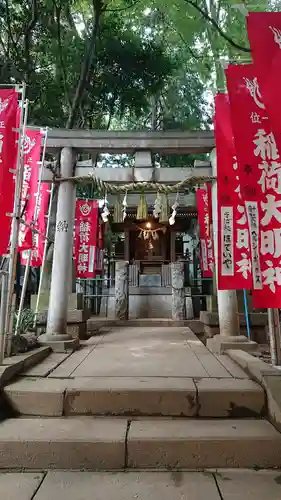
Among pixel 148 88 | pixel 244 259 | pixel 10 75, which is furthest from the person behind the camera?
pixel 148 88

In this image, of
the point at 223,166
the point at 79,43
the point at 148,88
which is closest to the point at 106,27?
the point at 79,43

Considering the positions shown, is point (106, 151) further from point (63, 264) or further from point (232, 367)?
point (232, 367)

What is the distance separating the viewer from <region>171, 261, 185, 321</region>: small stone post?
10.9m

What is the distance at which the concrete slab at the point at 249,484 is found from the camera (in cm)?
216

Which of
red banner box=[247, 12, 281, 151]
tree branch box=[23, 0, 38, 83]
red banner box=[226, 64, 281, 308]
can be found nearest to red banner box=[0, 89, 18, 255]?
red banner box=[226, 64, 281, 308]

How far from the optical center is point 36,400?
321 cm

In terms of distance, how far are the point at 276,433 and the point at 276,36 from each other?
3895mm

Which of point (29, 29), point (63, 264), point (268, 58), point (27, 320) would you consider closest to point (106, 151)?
point (63, 264)

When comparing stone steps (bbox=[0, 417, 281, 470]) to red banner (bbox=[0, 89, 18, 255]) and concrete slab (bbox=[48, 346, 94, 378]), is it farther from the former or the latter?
red banner (bbox=[0, 89, 18, 255])

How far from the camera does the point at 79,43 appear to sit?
11.5 metres

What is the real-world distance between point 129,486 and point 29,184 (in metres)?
4.70

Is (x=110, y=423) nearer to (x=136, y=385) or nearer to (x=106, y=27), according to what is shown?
(x=136, y=385)

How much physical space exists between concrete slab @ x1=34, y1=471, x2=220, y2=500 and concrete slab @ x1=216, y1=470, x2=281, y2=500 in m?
0.09

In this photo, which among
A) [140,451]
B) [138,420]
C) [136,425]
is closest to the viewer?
[140,451]
